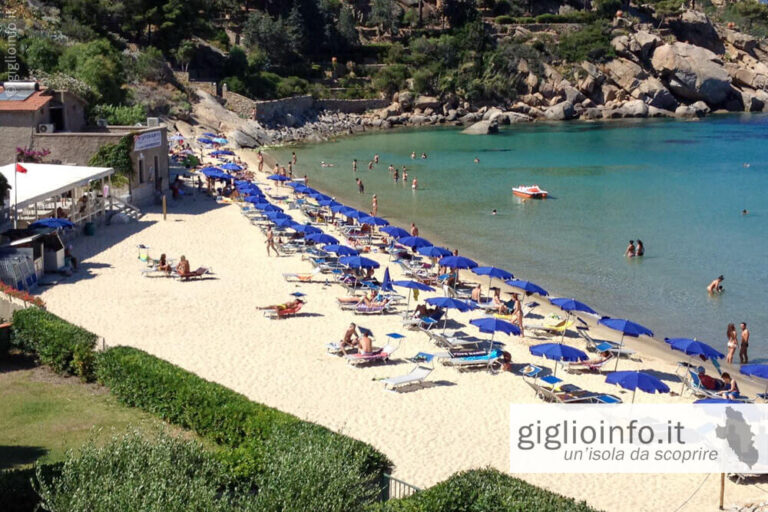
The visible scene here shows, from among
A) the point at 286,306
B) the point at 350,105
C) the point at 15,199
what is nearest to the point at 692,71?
the point at 350,105

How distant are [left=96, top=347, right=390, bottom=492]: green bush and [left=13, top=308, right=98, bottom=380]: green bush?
652 mm

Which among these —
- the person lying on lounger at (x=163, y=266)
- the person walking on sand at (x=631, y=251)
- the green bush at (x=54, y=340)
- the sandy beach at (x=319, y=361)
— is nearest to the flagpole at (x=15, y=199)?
the sandy beach at (x=319, y=361)

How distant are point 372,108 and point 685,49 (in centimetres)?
3572

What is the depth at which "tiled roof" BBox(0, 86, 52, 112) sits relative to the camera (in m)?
33.6

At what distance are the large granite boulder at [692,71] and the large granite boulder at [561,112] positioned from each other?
12.1 m

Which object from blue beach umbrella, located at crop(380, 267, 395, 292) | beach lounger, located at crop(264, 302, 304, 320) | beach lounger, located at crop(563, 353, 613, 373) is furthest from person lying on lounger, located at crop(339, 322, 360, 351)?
beach lounger, located at crop(563, 353, 613, 373)

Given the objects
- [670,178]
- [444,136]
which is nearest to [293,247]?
[670,178]

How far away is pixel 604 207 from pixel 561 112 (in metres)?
46.5

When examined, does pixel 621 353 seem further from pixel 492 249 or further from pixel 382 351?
pixel 492 249

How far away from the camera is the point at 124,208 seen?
32344 mm

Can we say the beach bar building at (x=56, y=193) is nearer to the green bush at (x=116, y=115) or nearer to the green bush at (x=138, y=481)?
the green bush at (x=116, y=115)

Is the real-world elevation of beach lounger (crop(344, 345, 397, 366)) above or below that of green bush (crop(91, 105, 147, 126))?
below

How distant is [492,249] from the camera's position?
32875 mm

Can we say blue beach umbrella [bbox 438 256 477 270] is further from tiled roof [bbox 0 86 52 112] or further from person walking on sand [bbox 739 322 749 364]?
tiled roof [bbox 0 86 52 112]
